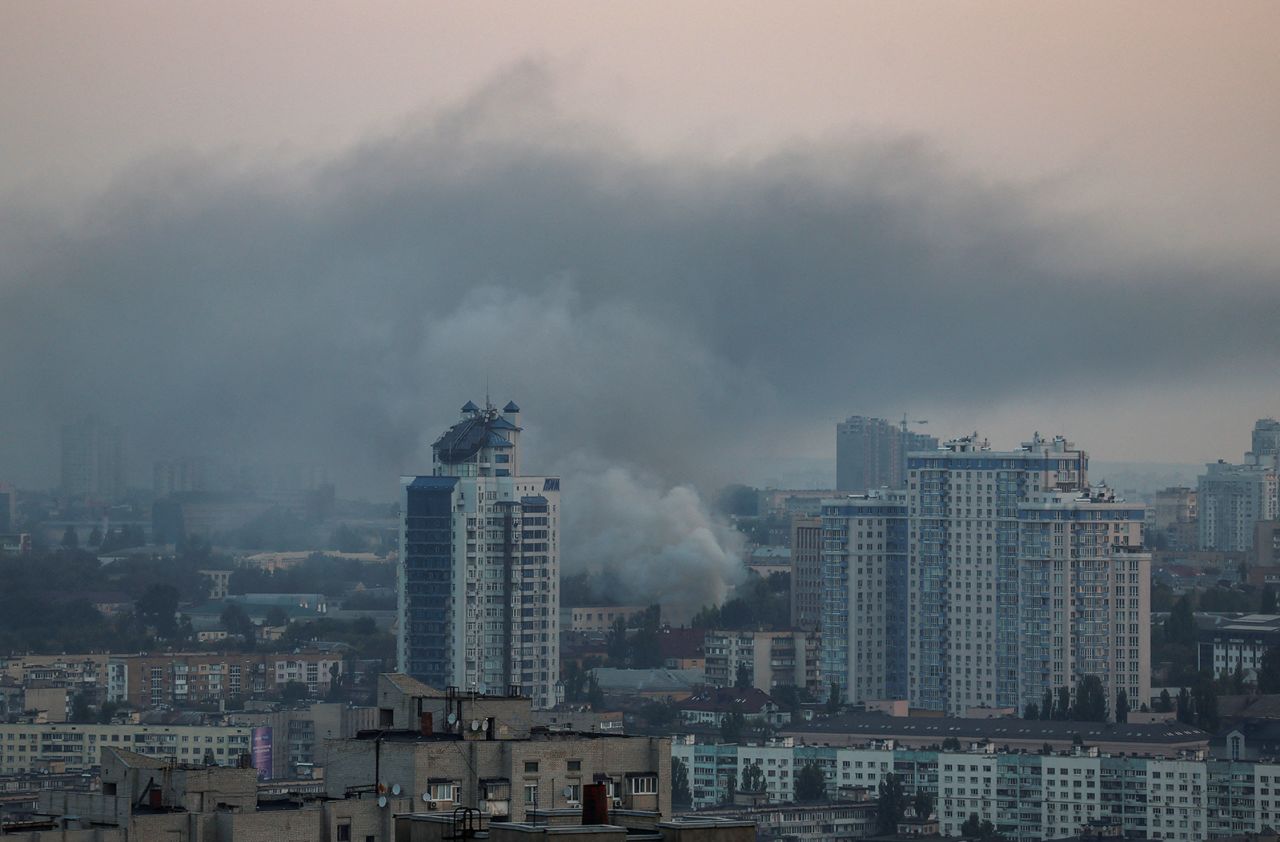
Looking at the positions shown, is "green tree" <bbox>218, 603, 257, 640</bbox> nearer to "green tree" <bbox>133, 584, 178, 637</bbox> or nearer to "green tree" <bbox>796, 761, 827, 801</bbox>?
"green tree" <bbox>133, 584, 178, 637</bbox>

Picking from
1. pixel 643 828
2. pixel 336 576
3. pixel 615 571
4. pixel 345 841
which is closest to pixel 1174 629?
pixel 615 571

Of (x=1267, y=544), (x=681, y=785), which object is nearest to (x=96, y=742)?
(x=681, y=785)

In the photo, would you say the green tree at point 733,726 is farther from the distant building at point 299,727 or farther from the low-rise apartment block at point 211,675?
the low-rise apartment block at point 211,675

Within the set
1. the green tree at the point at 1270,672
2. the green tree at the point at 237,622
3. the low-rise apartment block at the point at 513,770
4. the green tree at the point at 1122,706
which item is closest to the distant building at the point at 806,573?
the green tree at the point at 237,622

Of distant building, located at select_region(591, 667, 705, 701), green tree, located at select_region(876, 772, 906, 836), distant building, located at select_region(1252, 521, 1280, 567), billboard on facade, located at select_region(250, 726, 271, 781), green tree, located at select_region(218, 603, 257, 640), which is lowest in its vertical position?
green tree, located at select_region(876, 772, 906, 836)

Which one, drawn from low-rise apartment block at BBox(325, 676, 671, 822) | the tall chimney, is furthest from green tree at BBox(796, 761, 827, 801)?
the tall chimney

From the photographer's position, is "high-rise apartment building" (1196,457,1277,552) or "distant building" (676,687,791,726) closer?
"distant building" (676,687,791,726)
